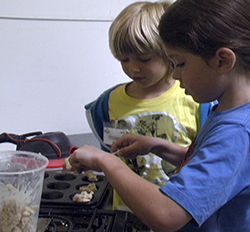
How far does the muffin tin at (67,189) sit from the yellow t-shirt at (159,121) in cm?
9

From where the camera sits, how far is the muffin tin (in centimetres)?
81

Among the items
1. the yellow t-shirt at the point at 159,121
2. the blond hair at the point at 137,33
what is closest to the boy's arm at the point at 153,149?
the yellow t-shirt at the point at 159,121

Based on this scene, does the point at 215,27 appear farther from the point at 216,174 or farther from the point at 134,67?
the point at 134,67

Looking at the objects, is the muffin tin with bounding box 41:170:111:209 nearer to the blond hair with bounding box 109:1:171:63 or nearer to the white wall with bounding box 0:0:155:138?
the blond hair with bounding box 109:1:171:63

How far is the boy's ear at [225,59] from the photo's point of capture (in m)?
0.58

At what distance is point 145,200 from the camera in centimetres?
56

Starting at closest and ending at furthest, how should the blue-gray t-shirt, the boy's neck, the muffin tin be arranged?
the blue-gray t-shirt, the muffin tin, the boy's neck

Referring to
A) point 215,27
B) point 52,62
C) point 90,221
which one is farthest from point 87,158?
point 52,62

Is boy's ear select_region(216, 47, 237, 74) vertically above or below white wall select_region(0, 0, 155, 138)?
above

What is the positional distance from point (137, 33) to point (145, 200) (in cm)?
54

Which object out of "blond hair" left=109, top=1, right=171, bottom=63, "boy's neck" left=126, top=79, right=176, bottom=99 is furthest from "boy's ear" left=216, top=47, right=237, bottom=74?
"boy's neck" left=126, top=79, right=176, bottom=99

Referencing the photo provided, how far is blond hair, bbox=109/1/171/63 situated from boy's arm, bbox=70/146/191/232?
15.8 inches

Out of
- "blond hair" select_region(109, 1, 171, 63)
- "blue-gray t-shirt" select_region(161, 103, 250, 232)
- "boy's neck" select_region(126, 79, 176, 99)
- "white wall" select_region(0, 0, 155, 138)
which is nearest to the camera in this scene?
"blue-gray t-shirt" select_region(161, 103, 250, 232)

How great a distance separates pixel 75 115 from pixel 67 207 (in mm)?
958
